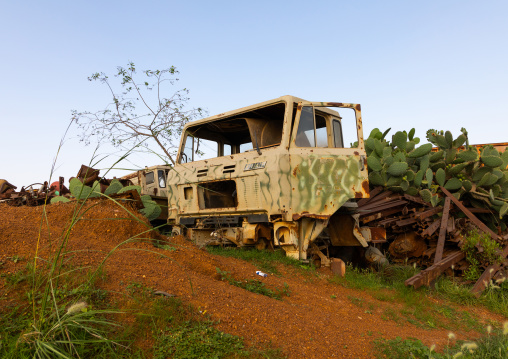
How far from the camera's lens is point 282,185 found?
6.25 meters

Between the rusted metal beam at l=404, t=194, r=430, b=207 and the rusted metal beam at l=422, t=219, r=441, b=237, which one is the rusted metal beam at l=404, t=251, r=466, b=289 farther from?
the rusted metal beam at l=404, t=194, r=430, b=207

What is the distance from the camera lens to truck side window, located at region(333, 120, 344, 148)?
7.12 metres

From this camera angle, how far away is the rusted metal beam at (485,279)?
6.30 m

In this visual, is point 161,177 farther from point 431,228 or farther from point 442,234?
point 442,234

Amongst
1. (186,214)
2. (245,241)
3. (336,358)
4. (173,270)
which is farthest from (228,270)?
(186,214)

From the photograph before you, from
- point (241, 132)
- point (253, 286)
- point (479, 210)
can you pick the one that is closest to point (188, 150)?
point (241, 132)

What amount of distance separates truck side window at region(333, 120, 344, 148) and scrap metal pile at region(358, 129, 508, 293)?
62.9 inches

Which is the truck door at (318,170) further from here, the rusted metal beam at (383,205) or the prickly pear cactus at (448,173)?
the prickly pear cactus at (448,173)

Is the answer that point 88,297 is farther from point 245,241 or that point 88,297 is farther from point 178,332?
point 245,241

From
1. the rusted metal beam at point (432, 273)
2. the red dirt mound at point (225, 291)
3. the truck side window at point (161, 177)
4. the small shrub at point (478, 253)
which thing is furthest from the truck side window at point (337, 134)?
the truck side window at point (161, 177)

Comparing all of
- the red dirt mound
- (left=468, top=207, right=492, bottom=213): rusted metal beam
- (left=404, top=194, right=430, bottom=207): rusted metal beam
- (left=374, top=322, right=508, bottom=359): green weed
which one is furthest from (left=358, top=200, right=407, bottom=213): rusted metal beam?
(left=374, top=322, right=508, bottom=359): green weed

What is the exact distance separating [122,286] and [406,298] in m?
4.08

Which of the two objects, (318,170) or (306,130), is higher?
(306,130)

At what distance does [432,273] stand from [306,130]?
3.03 metres
